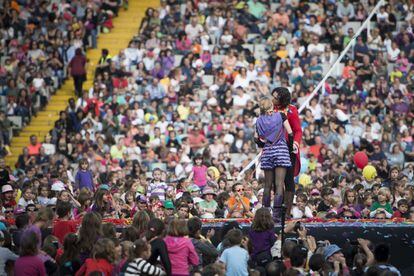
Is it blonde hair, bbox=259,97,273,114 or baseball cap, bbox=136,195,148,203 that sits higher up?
blonde hair, bbox=259,97,273,114

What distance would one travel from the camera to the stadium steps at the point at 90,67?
32.4 m

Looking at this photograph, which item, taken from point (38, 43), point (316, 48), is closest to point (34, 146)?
point (38, 43)

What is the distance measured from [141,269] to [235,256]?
1.66 meters

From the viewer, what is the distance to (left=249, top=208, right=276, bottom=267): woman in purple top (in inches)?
670

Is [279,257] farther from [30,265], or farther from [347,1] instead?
[347,1]

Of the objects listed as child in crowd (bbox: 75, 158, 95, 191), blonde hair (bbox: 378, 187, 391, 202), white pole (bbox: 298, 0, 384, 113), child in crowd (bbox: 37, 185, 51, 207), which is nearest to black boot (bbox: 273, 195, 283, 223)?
blonde hair (bbox: 378, 187, 391, 202)

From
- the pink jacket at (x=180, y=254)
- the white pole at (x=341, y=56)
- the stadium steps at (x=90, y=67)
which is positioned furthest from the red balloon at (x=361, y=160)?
the pink jacket at (x=180, y=254)

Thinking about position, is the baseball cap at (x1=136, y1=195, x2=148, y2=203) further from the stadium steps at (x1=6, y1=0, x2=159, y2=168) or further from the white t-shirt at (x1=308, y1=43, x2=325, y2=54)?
the white t-shirt at (x1=308, y1=43, x2=325, y2=54)

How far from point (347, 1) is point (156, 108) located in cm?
572

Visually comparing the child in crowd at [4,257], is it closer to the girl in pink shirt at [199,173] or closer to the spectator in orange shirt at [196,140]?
the girl in pink shirt at [199,173]

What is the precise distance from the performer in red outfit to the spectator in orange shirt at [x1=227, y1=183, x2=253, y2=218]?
178 centimetres

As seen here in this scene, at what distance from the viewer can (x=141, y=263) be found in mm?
15172

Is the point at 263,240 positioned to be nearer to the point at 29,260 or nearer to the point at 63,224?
the point at 63,224

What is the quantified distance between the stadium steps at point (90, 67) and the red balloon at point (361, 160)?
8304mm
